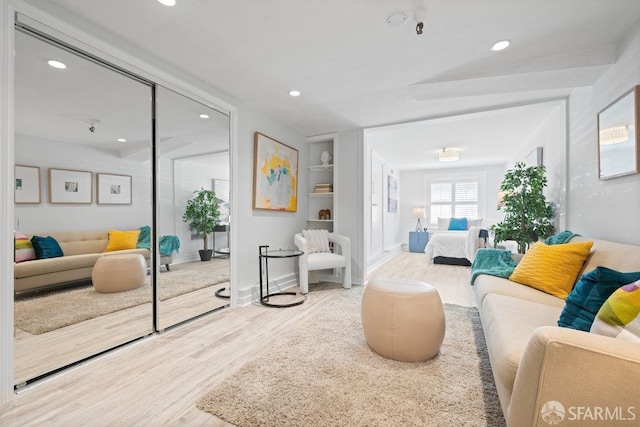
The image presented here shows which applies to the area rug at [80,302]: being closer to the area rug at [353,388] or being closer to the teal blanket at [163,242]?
the teal blanket at [163,242]

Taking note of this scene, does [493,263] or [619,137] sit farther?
[493,263]

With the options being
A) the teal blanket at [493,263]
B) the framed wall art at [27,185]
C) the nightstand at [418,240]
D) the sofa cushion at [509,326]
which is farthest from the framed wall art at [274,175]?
the nightstand at [418,240]

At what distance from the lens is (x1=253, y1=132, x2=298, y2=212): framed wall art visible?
3.43m

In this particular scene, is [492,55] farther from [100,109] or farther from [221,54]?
[100,109]

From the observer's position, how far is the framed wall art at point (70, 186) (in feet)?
6.25

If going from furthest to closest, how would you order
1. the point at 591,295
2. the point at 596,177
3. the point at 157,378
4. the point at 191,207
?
the point at 191,207, the point at 596,177, the point at 157,378, the point at 591,295

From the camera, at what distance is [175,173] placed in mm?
2641

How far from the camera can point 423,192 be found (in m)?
8.20

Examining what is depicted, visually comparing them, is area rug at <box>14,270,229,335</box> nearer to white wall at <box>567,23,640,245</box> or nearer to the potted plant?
the potted plant

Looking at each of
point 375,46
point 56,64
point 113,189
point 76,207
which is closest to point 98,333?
point 76,207

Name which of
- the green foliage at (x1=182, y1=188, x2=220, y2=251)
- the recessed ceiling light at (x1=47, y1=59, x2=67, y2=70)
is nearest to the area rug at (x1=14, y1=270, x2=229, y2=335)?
the green foliage at (x1=182, y1=188, x2=220, y2=251)

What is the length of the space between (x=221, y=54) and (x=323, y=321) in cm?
250

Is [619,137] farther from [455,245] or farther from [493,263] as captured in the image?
[455,245]

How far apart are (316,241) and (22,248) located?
300 cm
